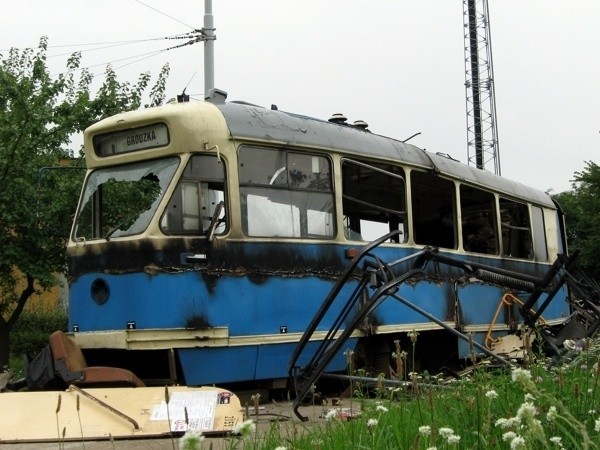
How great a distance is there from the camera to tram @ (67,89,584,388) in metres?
8.50

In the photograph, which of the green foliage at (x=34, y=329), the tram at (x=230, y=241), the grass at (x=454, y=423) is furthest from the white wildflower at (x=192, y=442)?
the green foliage at (x=34, y=329)

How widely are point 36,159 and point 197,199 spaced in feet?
31.1

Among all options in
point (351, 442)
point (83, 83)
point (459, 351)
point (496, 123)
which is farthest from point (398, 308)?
point (496, 123)

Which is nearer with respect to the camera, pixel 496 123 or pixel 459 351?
pixel 459 351

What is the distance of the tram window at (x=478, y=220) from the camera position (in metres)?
12.2

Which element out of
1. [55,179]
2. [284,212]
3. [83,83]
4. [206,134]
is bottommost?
[284,212]

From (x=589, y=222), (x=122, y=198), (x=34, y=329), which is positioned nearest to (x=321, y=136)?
(x=122, y=198)

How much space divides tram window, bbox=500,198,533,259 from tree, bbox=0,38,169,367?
7.74 m

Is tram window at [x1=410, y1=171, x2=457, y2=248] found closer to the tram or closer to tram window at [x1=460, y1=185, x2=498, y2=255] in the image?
the tram

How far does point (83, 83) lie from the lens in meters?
19.4

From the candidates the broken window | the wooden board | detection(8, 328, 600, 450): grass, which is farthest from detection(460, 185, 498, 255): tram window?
detection(8, 328, 600, 450): grass

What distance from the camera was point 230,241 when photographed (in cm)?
866

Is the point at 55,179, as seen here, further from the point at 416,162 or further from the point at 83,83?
the point at 416,162

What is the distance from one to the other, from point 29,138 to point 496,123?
55.6 ft
